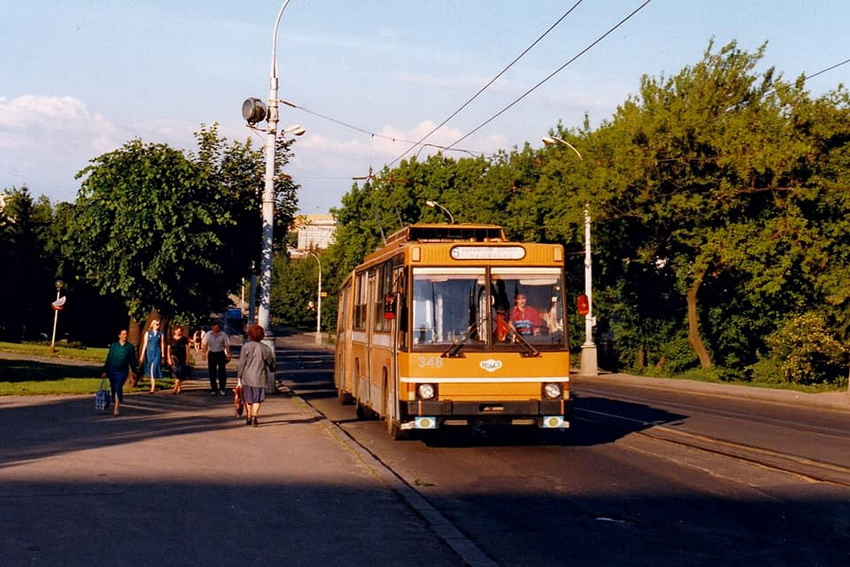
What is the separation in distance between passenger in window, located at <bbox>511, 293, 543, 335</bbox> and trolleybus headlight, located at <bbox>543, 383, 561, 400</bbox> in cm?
71

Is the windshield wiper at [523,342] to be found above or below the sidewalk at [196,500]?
above

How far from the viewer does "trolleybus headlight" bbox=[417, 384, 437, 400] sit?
585 inches

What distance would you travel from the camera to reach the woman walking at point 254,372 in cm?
1789

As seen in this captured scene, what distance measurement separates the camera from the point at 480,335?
15.0 meters

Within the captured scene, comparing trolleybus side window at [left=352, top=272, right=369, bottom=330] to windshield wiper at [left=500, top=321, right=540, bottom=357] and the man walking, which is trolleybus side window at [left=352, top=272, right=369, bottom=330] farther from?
the man walking

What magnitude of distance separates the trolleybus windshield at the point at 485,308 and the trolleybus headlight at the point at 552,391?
0.53 meters

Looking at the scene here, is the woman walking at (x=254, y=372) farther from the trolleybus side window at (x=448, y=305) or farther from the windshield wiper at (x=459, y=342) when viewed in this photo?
the windshield wiper at (x=459, y=342)

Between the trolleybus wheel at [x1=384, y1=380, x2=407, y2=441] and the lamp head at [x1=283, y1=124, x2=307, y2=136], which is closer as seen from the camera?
the trolleybus wheel at [x1=384, y1=380, x2=407, y2=441]

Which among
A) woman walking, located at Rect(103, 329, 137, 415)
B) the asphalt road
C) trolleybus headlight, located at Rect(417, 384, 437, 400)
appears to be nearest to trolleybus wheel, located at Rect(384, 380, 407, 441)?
the asphalt road

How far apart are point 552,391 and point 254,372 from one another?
5.17 metres

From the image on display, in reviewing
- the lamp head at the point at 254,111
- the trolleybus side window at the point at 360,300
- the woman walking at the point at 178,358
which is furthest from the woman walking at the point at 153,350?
the trolleybus side window at the point at 360,300

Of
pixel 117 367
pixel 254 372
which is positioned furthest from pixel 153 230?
pixel 254 372

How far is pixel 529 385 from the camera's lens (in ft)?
49.4

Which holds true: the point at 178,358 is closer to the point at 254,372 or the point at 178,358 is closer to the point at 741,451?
the point at 254,372
